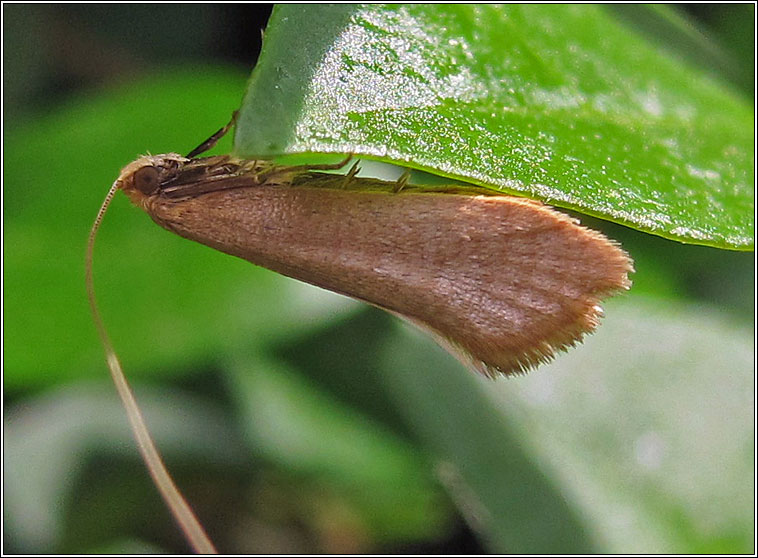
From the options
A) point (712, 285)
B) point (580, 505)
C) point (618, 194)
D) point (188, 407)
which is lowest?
point (188, 407)

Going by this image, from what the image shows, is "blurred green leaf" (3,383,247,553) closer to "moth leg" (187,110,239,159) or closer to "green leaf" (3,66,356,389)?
"green leaf" (3,66,356,389)

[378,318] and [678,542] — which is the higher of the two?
[378,318]

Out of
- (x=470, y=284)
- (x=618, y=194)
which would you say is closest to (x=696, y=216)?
(x=618, y=194)

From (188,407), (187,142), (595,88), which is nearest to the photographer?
(595,88)

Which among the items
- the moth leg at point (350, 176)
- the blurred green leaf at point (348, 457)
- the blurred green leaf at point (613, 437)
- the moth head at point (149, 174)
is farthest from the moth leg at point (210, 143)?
the blurred green leaf at point (348, 457)

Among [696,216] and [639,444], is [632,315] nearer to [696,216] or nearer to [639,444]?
[639,444]

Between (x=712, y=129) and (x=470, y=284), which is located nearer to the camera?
(x=470, y=284)

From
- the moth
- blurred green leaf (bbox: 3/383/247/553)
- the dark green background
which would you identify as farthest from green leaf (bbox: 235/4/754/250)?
blurred green leaf (bbox: 3/383/247/553)
